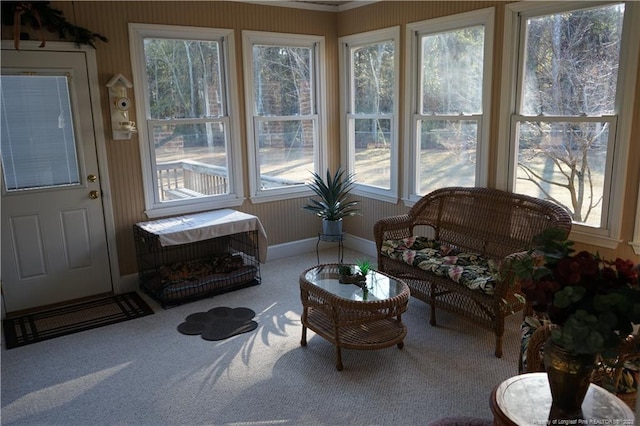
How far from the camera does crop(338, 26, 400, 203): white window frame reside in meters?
4.68

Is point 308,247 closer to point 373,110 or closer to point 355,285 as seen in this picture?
point 373,110

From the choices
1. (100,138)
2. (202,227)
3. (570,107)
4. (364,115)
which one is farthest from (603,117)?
(100,138)

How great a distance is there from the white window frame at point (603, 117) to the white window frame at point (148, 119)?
7.84 ft

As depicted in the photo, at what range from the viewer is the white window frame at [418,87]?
384 cm

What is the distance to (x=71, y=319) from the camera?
150 inches

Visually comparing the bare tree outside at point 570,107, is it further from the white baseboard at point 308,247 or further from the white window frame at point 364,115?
the white baseboard at point 308,247

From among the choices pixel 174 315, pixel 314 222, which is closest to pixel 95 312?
pixel 174 315

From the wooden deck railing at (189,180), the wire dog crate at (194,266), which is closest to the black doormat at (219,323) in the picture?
the wire dog crate at (194,266)

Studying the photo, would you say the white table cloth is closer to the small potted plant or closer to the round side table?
the small potted plant

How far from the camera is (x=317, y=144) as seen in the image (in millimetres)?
5328

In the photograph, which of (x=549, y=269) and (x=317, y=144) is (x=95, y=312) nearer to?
(x=317, y=144)

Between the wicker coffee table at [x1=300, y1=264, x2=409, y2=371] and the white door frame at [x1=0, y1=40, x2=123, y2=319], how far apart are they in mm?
1930

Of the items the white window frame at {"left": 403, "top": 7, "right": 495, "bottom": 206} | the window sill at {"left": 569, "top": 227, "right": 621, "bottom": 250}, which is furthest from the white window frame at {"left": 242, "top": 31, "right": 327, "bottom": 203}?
the window sill at {"left": 569, "top": 227, "right": 621, "bottom": 250}

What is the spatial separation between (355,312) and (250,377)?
75 centimetres
